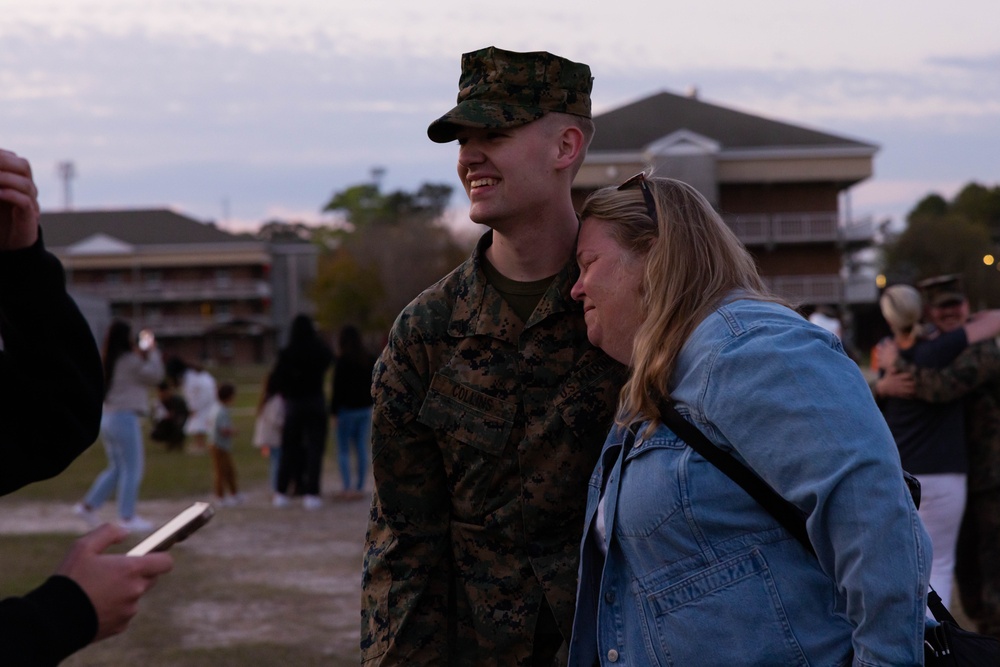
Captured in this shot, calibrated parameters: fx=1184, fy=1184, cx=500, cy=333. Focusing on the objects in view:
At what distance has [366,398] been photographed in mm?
14266

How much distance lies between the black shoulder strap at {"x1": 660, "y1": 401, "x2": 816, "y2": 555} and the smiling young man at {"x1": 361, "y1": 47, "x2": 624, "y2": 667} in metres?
0.72

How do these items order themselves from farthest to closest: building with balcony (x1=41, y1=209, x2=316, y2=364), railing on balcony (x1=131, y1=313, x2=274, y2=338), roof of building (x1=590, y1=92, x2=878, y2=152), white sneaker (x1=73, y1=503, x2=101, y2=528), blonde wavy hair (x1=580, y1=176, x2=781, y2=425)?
railing on balcony (x1=131, y1=313, x2=274, y2=338)
building with balcony (x1=41, y1=209, x2=316, y2=364)
roof of building (x1=590, y1=92, x2=878, y2=152)
white sneaker (x1=73, y1=503, x2=101, y2=528)
blonde wavy hair (x1=580, y1=176, x2=781, y2=425)

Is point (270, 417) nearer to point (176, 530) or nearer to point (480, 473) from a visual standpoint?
point (480, 473)

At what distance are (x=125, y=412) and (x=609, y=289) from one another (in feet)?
32.3

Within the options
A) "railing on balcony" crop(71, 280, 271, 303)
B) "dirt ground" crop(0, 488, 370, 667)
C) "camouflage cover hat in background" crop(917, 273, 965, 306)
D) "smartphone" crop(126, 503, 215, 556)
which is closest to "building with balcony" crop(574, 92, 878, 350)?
"dirt ground" crop(0, 488, 370, 667)

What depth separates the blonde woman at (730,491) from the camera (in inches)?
98.5

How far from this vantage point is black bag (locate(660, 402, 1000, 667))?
8.66ft

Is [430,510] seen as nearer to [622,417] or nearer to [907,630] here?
[622,417]

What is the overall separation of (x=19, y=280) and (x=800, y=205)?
62.3 metres

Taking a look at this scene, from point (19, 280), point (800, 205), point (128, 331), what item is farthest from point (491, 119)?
point (800, 205)

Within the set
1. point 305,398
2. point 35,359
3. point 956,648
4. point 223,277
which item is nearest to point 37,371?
point 35,359

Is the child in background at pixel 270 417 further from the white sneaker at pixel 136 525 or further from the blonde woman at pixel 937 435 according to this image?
the blonde woman at pixel 937 435

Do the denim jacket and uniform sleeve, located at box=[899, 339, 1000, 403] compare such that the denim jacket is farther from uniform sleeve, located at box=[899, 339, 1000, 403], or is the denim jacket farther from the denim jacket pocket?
uniform sleeve, located at box=[899, 339, 1000, 403]

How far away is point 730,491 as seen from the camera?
2668 mm
